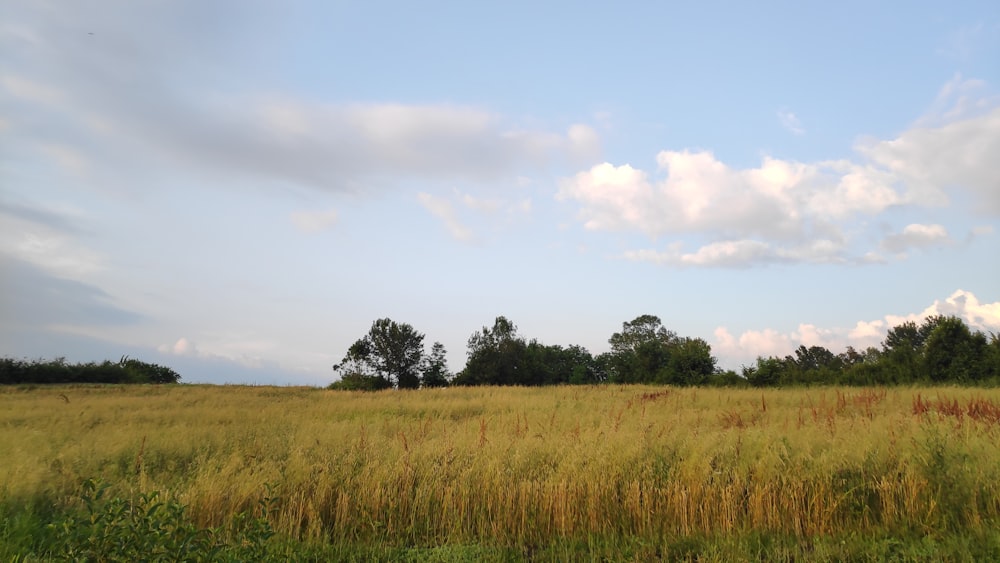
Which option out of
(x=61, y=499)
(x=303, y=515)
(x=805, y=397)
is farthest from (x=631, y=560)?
(x=805, y=397)

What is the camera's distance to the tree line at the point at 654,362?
31.9m

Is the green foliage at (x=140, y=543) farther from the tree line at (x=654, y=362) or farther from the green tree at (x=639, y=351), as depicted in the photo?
the green tree at (x=639, y=351)

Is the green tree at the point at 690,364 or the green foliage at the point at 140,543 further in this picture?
the green tree at the point at 690,364

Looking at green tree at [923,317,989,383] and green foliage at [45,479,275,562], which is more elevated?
green tree at [923,317,989,383]

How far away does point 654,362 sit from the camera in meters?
59.2

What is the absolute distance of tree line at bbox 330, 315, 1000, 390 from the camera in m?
31.9

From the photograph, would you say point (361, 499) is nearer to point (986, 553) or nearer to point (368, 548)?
point (368, 548)

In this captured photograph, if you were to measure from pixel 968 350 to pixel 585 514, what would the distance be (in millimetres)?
36668

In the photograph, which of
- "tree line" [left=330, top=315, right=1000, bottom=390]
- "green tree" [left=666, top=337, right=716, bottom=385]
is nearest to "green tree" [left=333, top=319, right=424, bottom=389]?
"tree line" [left=330, top=315, right=1000, bottom=390]

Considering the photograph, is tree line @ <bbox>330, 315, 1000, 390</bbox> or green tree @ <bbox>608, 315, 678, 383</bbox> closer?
tree line @ <bbox>330, 315, 1000, 390</bbox>

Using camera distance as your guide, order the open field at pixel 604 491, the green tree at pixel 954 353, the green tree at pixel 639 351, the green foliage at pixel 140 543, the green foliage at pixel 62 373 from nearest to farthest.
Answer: the green foliage at pixel 140 543 → the open field at pixel 604 491 → the green tree at pixel 954 353 → the green foliage at pixel 62 373 → the green tree at pixel 639 351

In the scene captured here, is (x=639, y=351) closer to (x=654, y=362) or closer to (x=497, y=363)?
(x=654, y=362)

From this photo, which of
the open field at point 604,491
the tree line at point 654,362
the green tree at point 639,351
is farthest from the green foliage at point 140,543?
the green tree at point 639,351

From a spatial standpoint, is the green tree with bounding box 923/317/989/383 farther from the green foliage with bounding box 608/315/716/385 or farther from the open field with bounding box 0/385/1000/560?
the open field with bounding box 0/385/1000/560
